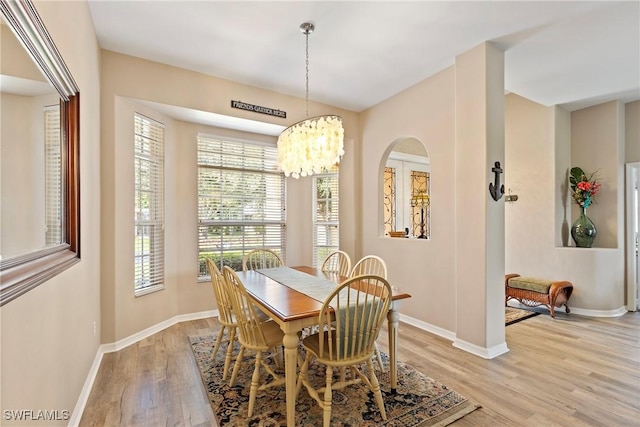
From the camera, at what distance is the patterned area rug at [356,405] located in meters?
1.96

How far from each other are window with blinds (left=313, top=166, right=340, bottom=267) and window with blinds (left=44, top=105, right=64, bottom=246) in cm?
347

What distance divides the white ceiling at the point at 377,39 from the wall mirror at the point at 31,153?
1323 millimetres

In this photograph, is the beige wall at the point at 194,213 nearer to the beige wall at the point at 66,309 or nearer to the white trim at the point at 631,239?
the beige wall at the point at 66,309

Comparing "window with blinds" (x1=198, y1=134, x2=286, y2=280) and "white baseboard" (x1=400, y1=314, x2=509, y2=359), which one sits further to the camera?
"window with blinds" (x1=198, y1=134, x2=286, y2=280)

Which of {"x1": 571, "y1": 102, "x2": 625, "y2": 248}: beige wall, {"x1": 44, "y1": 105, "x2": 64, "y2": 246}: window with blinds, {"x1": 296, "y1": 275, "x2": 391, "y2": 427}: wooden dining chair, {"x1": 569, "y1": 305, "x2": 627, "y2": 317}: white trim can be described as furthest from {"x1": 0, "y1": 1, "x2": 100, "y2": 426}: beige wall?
{"x1": 571, "y1": 102, "x2": 625, "y2": 248}: beige wall

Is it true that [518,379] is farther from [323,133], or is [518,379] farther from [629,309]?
[629,309]

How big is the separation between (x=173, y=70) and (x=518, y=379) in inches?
184

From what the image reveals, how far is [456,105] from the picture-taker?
324 cm

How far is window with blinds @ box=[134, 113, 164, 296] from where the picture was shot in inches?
137

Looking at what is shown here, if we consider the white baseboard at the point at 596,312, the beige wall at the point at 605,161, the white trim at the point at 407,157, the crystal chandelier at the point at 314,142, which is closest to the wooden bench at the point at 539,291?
the white baseboard at the point at 596,312

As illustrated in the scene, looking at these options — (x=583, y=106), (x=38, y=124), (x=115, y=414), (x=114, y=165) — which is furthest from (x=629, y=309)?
(x=114, y=165)

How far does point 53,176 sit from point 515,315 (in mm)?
5223

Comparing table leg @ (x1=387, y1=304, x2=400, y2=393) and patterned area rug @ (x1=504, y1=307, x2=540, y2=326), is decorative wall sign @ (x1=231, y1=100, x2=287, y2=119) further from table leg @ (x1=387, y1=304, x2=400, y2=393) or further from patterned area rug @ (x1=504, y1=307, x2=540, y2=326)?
patterned area rug @ (x1=504, y1=307, x2=540, y2=326)

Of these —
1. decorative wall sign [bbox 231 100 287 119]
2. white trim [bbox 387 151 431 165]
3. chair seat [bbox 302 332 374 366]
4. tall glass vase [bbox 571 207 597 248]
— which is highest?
decorative wall sign [bbox 231 100 287 119]
